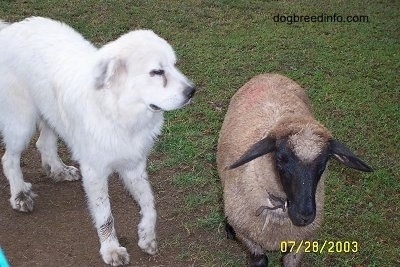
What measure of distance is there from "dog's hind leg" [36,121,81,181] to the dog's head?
1522mm

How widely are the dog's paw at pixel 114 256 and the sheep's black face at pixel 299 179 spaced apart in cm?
149

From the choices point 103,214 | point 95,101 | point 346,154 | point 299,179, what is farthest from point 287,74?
point 299,179

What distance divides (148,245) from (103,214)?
0.44m

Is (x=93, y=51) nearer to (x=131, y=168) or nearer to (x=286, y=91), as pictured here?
(x=131, y=168)

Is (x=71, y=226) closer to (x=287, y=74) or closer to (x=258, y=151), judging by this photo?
(x=258, y=151)

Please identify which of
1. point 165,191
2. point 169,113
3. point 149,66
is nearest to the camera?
point 149,66

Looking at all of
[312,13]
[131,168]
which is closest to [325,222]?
[131,168]

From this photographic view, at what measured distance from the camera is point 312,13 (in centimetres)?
955

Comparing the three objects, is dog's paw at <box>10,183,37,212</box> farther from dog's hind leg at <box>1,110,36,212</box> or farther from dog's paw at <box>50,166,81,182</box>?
dog's paw at <box>50,166,81,182</box>

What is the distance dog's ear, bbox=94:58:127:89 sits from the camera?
3725 millimetres

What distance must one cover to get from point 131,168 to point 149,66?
946 millimetres

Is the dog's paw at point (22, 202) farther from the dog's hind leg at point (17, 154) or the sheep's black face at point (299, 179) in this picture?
the sheep's black face at point (299, 179)
